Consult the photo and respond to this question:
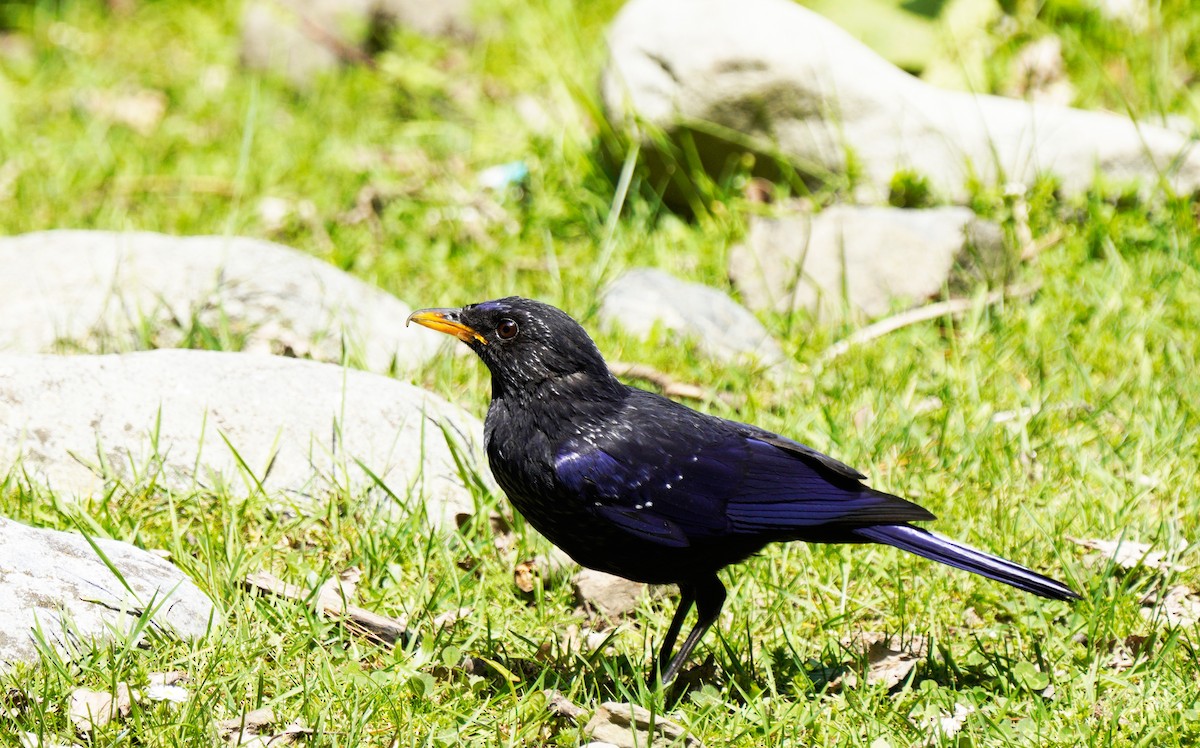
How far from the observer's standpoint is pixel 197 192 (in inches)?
283

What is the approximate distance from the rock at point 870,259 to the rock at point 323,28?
347 centimetres

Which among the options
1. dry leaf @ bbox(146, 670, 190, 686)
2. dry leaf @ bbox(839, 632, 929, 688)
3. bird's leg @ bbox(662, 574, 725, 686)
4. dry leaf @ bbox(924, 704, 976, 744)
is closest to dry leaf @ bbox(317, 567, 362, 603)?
dry leaf @ bbox(146, 670, 190, 686)

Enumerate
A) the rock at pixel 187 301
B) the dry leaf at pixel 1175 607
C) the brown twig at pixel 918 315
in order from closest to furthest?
the dry leaf at pixel 1175 607, the rock at pixel 187 301, the brown twig at pixel 918 315

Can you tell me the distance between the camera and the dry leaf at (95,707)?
3098mm

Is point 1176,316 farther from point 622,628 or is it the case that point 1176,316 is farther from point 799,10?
point 622,628

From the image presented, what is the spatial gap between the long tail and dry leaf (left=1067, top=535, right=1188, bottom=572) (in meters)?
0.74

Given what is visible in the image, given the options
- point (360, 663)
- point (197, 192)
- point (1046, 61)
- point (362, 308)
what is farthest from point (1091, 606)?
point (197, 192)

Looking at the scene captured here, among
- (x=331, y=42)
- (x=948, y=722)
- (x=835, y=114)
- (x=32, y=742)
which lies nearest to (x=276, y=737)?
(x=32, y=742)

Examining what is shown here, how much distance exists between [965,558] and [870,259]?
284 cm

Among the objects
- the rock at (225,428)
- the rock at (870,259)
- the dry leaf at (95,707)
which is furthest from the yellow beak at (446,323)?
the rock at (870,259)

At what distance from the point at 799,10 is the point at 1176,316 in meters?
2.40

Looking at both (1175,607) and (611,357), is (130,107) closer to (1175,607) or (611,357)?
(611,357)

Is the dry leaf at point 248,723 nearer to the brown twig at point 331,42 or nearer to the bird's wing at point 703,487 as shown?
the bird's wing at point 703,487

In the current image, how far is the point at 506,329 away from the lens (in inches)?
149
